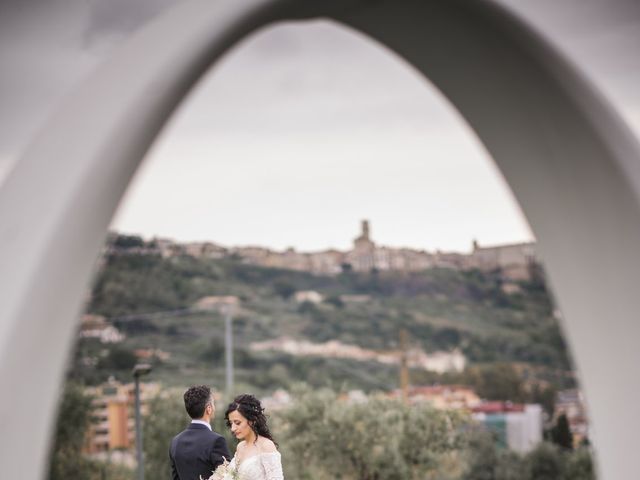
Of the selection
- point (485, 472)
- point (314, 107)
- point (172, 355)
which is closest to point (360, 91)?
point (314, 107)

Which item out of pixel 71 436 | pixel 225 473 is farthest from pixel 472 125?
pixel 71 436

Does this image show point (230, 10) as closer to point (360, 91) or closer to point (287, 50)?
point (287, 50)

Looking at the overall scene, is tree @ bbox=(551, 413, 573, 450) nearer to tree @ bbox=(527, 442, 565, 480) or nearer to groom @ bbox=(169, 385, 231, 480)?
tree @ bbox=(527, 442, 565, 480)

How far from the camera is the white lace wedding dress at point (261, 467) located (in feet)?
22.8

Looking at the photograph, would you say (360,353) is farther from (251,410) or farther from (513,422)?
(251,410)

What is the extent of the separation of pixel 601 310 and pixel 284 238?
198 feet

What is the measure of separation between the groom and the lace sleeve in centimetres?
24

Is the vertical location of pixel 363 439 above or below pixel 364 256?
below

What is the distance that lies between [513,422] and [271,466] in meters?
41.3

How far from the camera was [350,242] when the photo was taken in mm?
65625

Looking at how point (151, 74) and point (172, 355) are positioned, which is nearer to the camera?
point (151, 74)

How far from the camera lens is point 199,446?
22.6 feet

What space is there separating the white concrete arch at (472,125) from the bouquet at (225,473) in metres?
1.91

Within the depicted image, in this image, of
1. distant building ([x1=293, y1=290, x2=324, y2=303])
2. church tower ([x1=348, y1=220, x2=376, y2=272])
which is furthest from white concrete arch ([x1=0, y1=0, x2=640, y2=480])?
distant building ([x1=293, y1=290, x2=324, y2=303])
